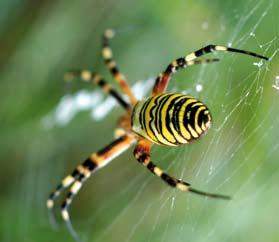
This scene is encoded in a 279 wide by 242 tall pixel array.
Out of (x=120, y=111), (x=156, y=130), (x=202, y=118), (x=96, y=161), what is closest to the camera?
(x=202, y=118)

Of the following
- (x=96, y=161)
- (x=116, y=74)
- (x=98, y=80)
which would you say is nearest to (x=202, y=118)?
(x=96, y=161)

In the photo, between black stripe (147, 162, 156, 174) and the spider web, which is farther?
black stripe (147, 162, 156, 174)

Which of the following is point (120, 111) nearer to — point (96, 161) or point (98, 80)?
point (98, 80)

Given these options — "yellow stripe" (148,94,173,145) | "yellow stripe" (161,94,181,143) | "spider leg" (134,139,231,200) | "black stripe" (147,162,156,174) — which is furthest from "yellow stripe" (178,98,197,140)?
"black stripe" (147,162,156,174)

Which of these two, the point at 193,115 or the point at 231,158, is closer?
the point at 193,115

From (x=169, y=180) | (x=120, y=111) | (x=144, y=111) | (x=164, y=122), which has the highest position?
(x=120, y=111)

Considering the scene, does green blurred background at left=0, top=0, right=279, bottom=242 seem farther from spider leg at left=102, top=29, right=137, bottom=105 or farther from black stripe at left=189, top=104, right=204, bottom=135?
black stripe at left=189, top=104, right=204, bottom=135

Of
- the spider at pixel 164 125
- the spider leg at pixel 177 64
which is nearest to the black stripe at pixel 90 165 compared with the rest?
the spider at pixel 164 125

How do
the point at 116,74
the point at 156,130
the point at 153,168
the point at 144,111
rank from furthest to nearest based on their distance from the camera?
the point at 116,74 < the point at 153,168 < the point at 144,111 < the point at 156,130
